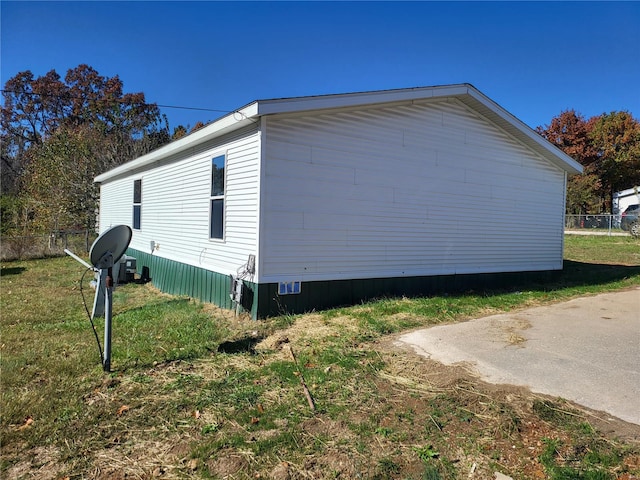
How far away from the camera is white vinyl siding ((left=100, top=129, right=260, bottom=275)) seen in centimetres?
620

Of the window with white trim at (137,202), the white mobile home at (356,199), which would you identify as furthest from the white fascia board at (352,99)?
the window with white trim at (137,202)

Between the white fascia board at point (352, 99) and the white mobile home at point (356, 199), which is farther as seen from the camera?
the white mobile home at point (356, 199)

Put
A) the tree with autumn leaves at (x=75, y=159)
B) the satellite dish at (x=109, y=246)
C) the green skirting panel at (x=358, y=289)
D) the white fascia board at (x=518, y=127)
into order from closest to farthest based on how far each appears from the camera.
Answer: the satellite dish at (x=109, y=246), the green skirting panel at (x=358, y=289), the white fascia board at (x=518, y=127), the tree with autumn leaves at (x=75, y=159)

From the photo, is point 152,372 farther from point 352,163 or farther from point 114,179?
point 114,179

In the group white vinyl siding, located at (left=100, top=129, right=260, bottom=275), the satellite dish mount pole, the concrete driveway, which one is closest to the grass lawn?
the satellite dish mount pole

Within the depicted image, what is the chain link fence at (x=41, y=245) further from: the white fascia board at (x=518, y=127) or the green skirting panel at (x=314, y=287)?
the white fascia board at (x=518, y=127)

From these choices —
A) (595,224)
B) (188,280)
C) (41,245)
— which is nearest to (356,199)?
(188,280)

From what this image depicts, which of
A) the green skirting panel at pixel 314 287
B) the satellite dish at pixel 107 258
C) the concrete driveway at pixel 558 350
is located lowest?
the concrete driveway at pixel 558 350

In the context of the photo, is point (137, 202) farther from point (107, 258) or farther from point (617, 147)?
point (617, 147)

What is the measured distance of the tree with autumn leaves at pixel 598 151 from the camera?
31.5 meters

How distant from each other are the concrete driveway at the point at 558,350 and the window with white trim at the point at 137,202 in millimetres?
9383

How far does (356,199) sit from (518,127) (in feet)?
13.3

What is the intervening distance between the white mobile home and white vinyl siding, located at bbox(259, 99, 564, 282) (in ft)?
0.07

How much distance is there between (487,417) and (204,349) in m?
3.02
